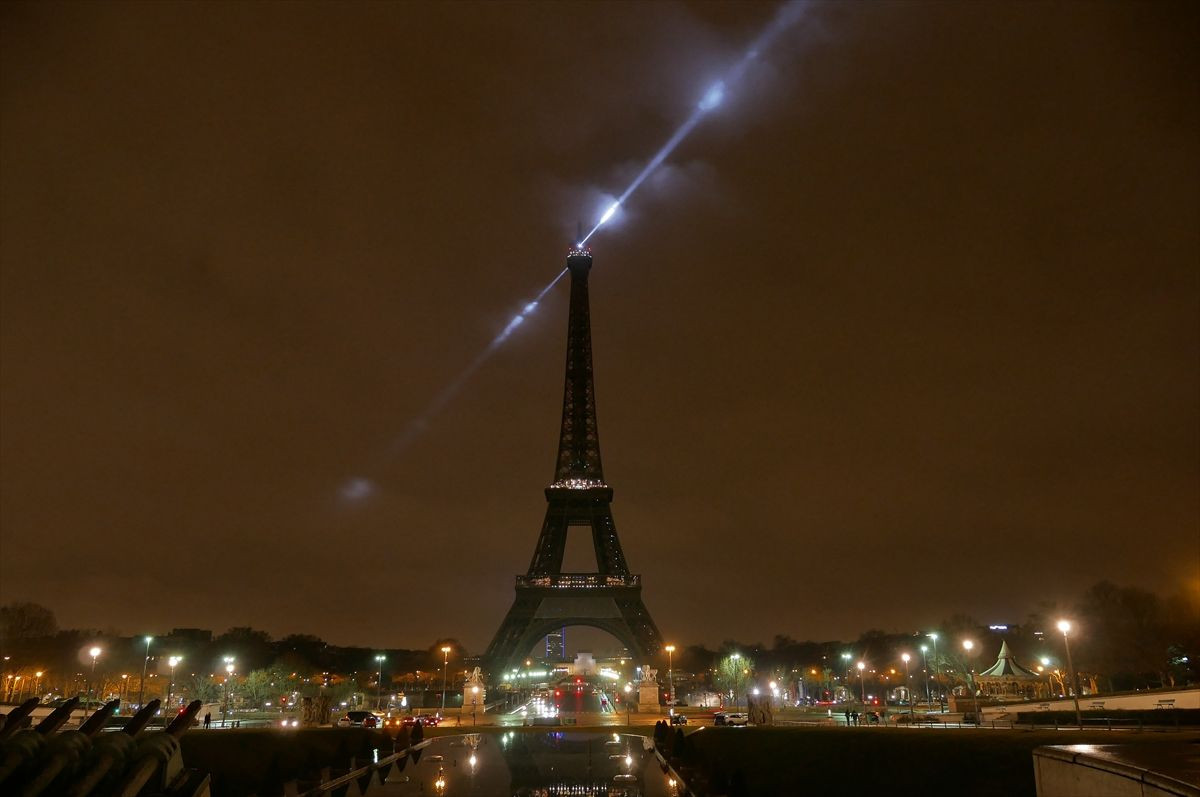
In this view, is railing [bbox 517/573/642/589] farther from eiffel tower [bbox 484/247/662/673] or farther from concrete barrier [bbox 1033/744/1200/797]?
concrete barrier [bbox 1033/744/1200/797]

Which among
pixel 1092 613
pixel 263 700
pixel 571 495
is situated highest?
pixel 571 495

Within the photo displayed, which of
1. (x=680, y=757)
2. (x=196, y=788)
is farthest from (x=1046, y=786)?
(x=680, y=757)

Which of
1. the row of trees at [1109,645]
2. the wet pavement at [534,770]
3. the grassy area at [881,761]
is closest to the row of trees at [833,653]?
the row of trees at [1109,645]

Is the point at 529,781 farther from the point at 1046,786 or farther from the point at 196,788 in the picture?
the point at 1046,786

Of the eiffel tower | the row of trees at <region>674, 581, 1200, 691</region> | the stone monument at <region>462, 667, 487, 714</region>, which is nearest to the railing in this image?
the eiffel tower

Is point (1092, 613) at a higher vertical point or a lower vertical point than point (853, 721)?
higher
